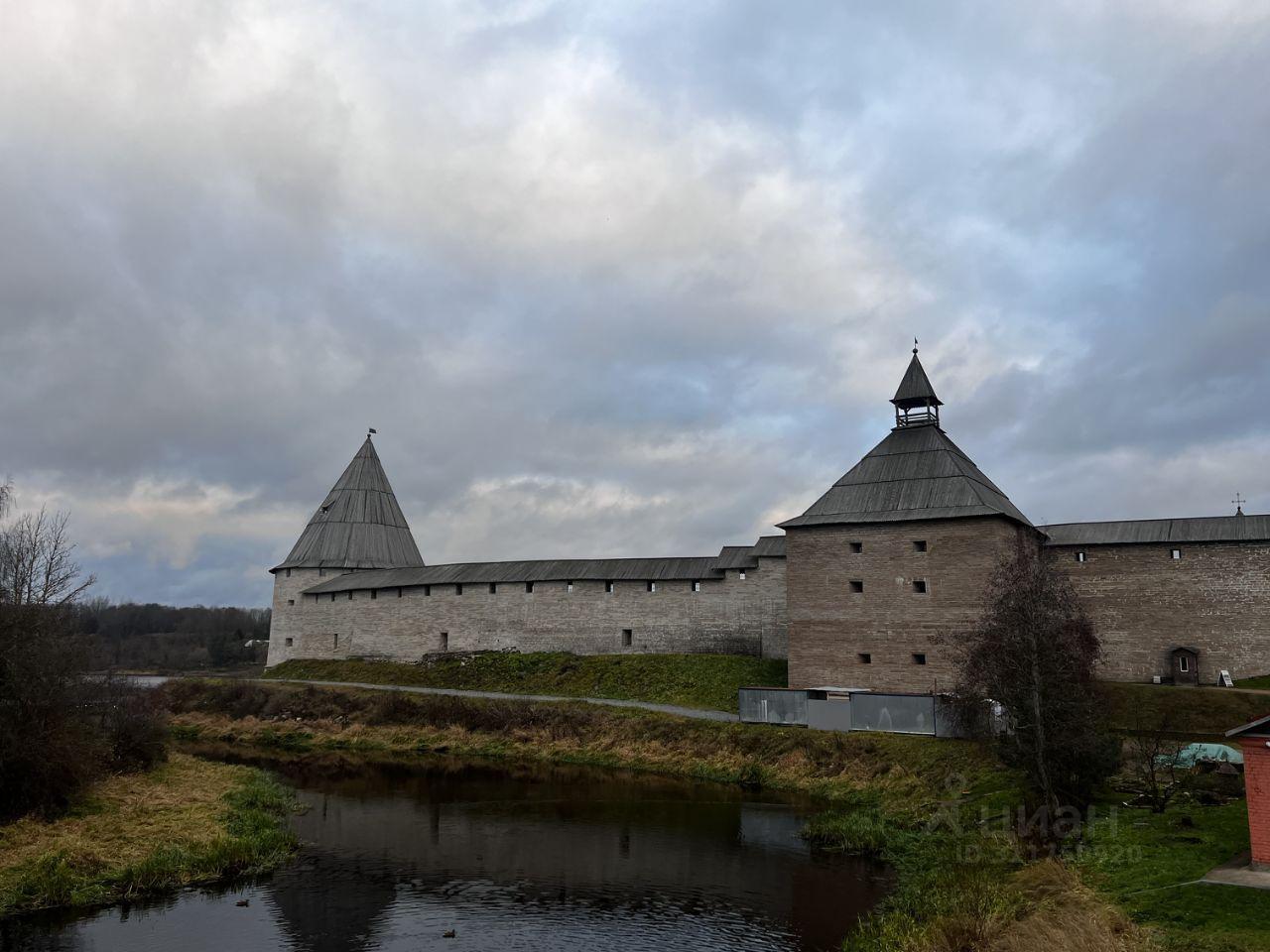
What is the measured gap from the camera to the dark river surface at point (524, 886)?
8.38 meters

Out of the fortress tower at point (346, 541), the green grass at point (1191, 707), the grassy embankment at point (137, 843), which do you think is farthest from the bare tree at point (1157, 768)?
the fortress tower at point (346, 541)

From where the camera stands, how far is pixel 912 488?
65.0ft

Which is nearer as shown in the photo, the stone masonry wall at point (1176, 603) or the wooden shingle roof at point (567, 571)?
the stone masonry wall at point (1176, 603)

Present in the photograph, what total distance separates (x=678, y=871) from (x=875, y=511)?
1110cm

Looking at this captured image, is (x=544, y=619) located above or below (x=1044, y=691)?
above

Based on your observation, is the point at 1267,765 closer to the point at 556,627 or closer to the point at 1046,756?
the point at 1046,756

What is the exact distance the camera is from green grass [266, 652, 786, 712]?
21.7 m

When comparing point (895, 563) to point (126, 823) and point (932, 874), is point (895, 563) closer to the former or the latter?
point (932, 874)

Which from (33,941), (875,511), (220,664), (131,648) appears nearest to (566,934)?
(33,941)

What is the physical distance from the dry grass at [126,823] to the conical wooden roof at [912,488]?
13288 mm

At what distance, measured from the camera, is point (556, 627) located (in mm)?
26078

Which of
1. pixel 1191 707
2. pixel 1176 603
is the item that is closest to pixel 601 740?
pixel 1191 707

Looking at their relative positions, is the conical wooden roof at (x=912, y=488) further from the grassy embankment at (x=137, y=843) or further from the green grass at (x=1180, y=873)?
the grassy embankment at (x=137, y=843)

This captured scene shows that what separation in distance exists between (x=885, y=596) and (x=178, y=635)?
7721 cm
